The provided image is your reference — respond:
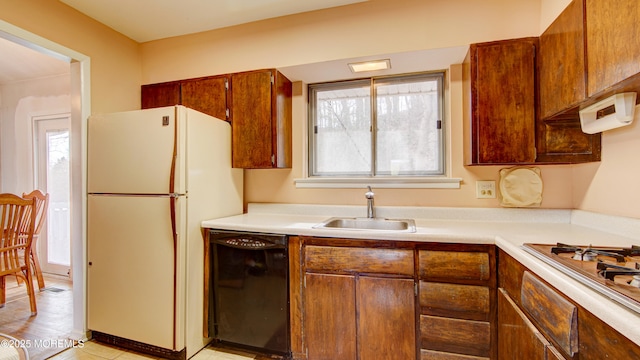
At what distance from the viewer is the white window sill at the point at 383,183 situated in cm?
206

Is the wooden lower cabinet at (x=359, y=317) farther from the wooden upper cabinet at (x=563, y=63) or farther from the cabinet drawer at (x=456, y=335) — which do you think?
the wooden upper cabinet at (x=563, y=63)

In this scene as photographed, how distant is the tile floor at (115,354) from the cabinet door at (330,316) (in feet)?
1.63

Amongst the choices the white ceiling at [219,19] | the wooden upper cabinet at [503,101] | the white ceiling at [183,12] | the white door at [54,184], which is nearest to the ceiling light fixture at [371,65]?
the white ceiling at [219,19]

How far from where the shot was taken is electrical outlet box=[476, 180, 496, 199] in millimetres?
2000

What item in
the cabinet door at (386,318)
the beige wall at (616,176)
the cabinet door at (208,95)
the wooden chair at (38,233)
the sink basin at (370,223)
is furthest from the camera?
the wooden chair at (38,233)

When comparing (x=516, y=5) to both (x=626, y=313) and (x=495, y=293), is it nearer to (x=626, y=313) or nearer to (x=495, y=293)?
(x=495, y=293)

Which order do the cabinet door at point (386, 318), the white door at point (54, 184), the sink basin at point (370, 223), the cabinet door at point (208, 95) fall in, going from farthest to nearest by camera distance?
the white door at point (54, 184) → the cabinet door at point (208, 95) → the sink basin at point (370, 223) → the cabinet door at point (386, 318)

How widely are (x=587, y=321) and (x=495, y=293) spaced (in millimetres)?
717

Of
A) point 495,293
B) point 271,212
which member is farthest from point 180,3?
point 495,293

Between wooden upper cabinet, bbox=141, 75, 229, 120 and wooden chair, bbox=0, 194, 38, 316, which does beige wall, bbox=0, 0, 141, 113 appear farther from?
wooden chair, bbox=0, 194, 38, 316

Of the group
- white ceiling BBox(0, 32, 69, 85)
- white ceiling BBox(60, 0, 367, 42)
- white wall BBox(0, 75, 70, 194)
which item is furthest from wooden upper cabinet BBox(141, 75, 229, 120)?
white wall BBox(0, 75, 70, 194)

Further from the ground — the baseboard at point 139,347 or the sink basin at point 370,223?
the sink basin at point 370,223

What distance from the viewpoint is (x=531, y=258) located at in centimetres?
107

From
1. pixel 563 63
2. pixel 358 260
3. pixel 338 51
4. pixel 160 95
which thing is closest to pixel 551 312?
pixel 358 260
